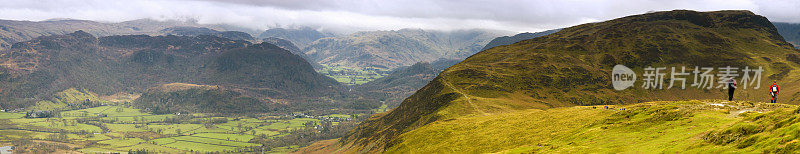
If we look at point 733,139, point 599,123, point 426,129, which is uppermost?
point 733,139

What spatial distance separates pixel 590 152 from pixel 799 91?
675ft

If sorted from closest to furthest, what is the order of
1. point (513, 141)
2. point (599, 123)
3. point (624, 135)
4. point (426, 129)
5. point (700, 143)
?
point (700, 143)
point (624, 135)
point (599, 123)
point (513, 141)
point (426, 129)

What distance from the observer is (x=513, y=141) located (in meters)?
78.9

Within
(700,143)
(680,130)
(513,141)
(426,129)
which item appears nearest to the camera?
(700,143)

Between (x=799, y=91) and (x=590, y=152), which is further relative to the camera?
(x=799, y=91)

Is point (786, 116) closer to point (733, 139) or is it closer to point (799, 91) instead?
point (733, 139)

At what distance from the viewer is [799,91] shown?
183 meters

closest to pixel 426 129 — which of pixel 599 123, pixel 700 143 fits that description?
pixel 599 123

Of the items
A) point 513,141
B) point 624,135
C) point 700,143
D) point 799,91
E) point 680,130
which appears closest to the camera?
point 700,143

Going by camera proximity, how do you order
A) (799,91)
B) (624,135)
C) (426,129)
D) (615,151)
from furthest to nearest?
(799,91) < (426,129) < (624,135) < (615,151)

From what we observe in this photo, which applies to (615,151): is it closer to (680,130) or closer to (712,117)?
(680,130)

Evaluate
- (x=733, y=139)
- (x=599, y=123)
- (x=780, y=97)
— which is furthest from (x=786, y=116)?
(x=780, y=97)

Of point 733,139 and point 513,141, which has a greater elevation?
point 733,139

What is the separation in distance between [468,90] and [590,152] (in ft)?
455
